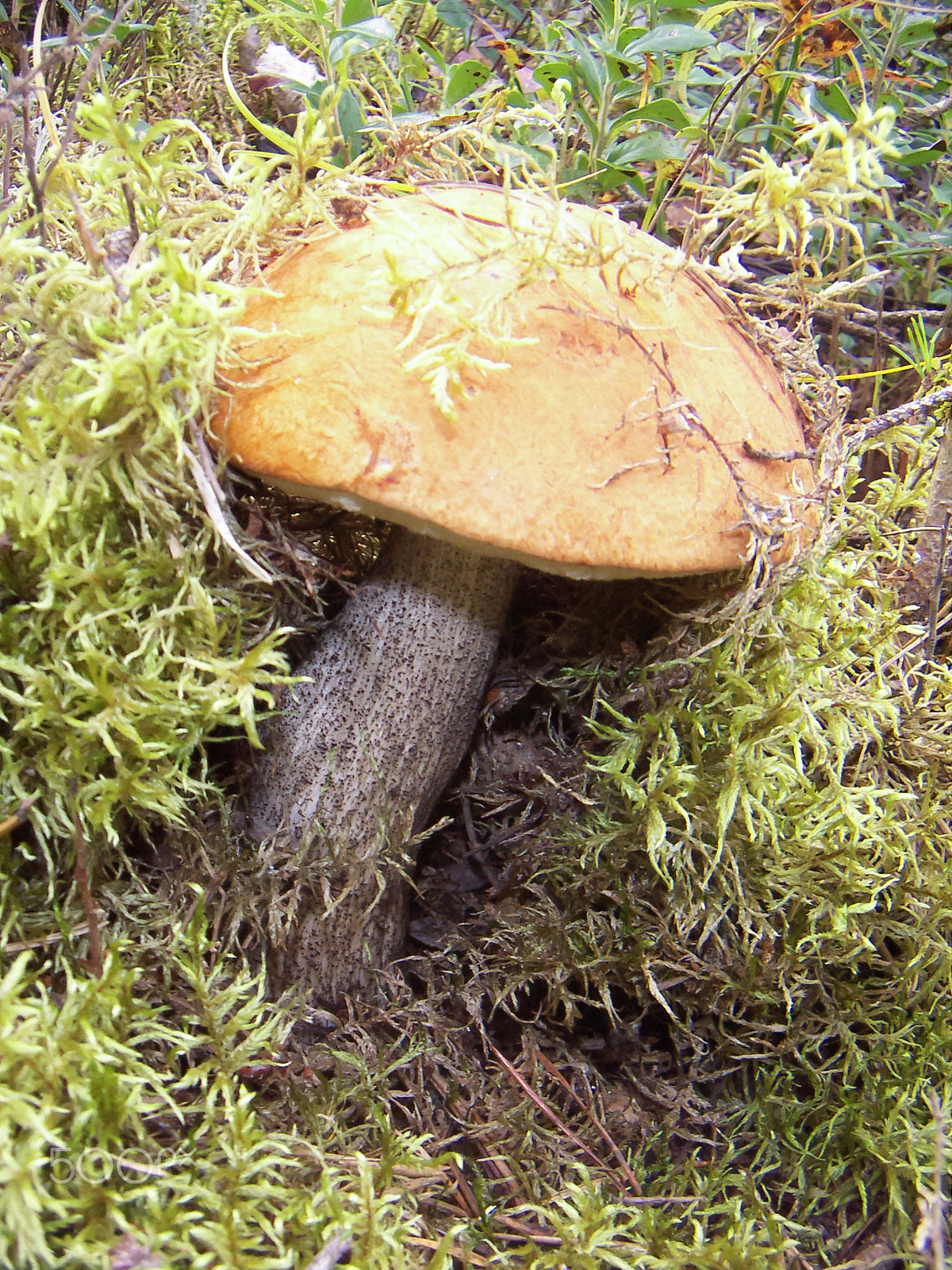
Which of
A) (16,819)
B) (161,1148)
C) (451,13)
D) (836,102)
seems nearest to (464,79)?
(451,13)

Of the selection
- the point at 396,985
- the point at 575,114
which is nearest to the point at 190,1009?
the point at 396,985

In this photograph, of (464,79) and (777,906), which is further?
(464,79)

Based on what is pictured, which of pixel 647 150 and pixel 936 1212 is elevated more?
pixel 647 150

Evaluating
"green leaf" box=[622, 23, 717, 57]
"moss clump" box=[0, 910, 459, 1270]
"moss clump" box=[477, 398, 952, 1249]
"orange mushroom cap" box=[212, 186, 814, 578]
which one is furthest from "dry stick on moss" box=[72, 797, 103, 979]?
"green leaf" box=[622, 23, 717, 57]

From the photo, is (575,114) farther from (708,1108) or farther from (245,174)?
(708,1108)

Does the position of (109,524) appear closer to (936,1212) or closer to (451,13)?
(936,1212)

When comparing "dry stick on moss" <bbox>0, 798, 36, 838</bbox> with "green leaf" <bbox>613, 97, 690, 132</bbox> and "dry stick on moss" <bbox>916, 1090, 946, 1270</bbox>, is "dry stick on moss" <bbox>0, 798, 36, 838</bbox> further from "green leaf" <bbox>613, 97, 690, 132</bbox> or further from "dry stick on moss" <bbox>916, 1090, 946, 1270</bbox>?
"green leaf" <bbox>613, 97, 690, 132</bbox>

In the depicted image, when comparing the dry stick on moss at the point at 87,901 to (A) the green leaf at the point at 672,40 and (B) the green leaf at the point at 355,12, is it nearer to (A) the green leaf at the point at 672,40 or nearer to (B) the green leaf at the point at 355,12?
(B) the green leaf at the point at 355,12

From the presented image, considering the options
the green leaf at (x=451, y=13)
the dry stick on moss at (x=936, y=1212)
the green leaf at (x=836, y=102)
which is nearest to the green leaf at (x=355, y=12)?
the green leaf at (x=451, y=13)
